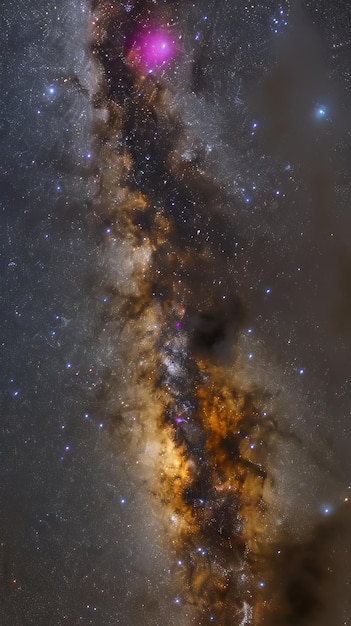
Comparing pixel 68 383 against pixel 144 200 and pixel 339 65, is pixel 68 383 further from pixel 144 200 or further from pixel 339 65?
pixel 339 65

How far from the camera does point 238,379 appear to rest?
653 cm

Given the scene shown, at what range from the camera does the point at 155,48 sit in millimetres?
6164

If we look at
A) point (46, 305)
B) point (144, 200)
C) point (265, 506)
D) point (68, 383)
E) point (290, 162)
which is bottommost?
point (265, 506)

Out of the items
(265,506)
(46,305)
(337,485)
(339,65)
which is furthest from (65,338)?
(339,65)

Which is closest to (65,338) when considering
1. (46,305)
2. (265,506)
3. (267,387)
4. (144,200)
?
(46,305)

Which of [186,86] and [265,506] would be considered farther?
[265,506]

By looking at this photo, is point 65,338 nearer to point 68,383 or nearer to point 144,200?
point 68,383

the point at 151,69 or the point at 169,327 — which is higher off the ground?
the point at 151,69

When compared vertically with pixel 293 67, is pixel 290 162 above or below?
below

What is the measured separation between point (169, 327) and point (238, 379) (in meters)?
0.90

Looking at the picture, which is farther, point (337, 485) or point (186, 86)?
point (337, 485)

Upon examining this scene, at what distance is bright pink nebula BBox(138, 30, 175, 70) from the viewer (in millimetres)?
6148

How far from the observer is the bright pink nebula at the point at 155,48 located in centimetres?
615

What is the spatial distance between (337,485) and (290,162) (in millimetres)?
3412
